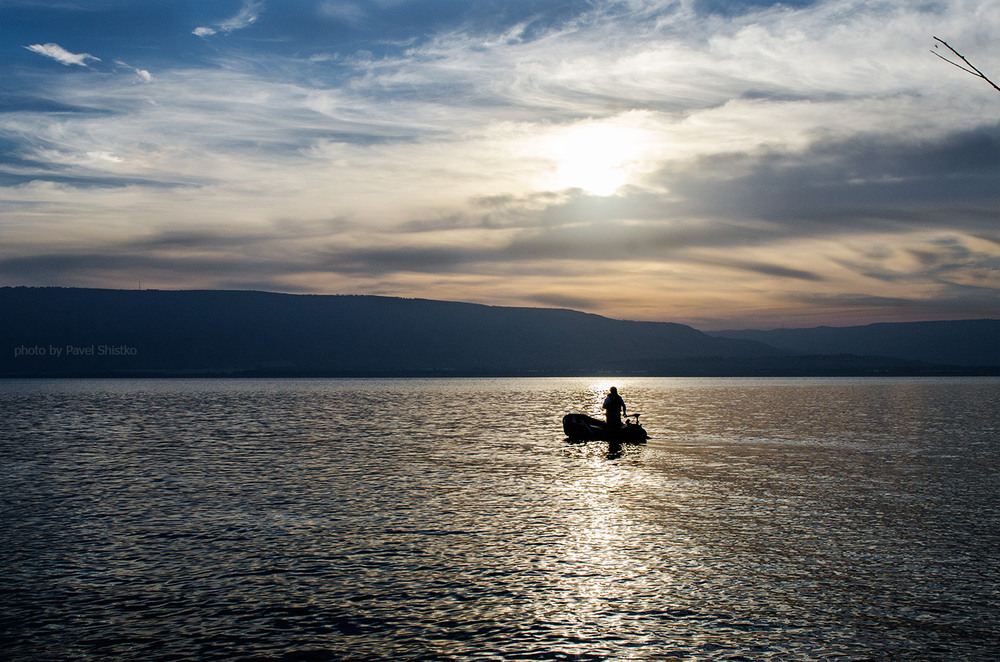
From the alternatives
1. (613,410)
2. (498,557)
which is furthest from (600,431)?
(498,557)

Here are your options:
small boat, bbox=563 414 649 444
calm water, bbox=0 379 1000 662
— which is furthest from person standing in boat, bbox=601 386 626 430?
calm water, bbox=0 379 1000 662

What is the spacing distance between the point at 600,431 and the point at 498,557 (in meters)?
32.1

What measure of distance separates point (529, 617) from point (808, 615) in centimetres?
558

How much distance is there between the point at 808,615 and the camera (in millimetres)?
15602

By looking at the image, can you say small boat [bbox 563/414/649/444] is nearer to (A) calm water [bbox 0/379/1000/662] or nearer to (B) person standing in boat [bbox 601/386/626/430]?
(B) person standing in boat [bbox 601/386/626/430]

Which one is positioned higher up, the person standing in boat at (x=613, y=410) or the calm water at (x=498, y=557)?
the person standing in boat at (x=613, y=410)

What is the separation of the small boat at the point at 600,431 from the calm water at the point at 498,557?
587 cm

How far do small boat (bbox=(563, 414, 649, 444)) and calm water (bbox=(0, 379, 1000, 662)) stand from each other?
587cm

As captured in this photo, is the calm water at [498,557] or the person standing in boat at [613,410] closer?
the calm water at [498,557]

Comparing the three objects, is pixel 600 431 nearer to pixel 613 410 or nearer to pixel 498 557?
pixel 613 410

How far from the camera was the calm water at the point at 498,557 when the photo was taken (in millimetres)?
14227

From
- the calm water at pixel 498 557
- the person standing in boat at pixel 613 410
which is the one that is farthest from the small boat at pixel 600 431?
the calm water at pixel 498 557

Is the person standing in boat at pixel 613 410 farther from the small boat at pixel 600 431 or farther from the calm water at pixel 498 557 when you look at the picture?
the calm water at pixel 498 557

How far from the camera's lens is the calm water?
560 inches
